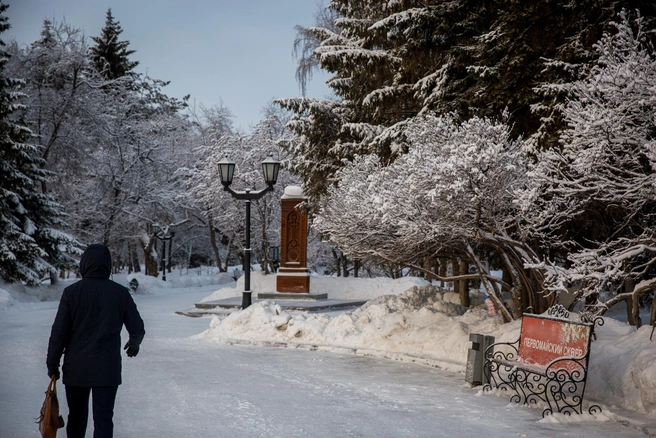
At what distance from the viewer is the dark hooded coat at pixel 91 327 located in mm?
5102

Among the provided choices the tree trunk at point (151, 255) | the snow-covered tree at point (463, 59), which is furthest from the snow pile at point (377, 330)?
the tree trunk at point (151, 255)

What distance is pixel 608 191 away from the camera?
884 cm

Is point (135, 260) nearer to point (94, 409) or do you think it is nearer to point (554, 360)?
point (554, 360)

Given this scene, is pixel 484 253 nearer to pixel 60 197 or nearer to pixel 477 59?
pixel 477 59

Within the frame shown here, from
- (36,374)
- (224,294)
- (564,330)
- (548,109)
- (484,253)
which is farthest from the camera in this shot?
(224,294)

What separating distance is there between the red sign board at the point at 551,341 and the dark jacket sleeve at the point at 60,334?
18.8 feet

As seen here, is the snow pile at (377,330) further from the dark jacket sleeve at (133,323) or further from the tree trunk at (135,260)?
the tree trunk at (135,260)

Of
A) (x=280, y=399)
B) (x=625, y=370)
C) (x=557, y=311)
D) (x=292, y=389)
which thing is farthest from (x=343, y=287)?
(x=625, y=370)

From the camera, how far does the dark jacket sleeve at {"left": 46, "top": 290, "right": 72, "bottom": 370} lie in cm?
511

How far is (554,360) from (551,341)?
667mm

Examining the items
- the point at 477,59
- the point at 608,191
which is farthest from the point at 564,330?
the point at 477,59

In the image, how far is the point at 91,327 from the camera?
17.0 ft

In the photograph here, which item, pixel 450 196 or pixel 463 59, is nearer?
pixel 450 196

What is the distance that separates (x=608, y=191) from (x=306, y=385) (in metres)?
5.03
